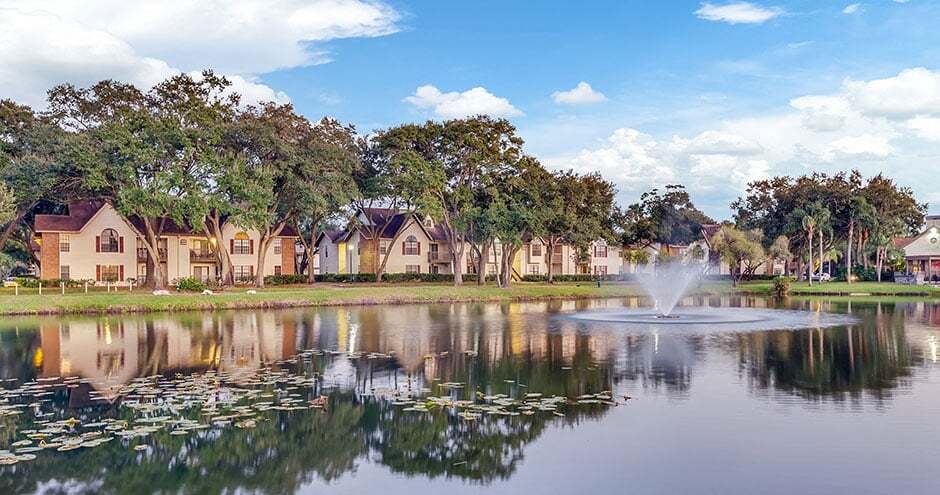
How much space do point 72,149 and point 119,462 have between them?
46356 mm

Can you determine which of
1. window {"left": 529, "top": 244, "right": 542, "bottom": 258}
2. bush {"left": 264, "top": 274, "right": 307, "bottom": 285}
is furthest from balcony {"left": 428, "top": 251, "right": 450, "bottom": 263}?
bush {"left": 264, "top": 274, "right": 307, "bottom": 285}

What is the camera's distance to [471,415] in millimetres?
15078

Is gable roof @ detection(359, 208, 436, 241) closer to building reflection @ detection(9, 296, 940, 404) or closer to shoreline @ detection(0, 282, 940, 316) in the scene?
shoreline @ detection(0, 282, 940, 316)

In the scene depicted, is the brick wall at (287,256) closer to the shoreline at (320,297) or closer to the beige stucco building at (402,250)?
the beige stucco building at (402,250)

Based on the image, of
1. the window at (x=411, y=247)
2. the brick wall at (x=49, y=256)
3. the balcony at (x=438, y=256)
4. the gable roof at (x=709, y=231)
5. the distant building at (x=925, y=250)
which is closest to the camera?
the brick wall at (x=49, y=256)

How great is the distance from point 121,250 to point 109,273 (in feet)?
7.42

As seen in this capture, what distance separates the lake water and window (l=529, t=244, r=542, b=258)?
67.0 m

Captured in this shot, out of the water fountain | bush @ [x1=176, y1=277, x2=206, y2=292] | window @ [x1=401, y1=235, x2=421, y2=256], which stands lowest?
the water fountain

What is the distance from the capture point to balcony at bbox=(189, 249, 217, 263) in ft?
233

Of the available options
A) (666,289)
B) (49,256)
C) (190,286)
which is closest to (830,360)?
(666,289)

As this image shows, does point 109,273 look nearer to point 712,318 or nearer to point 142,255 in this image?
point 142,255

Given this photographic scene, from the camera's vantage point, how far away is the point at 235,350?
26.0 metres

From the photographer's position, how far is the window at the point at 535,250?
9662cm

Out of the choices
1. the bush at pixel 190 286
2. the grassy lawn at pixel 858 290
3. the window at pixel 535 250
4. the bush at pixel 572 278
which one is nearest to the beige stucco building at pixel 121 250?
the bush at pixel 190 286
